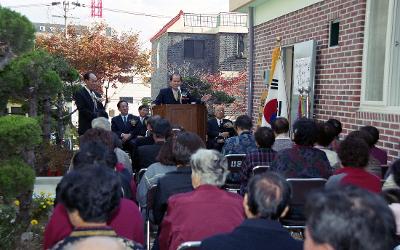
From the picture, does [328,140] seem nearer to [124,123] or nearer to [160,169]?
[160,169]

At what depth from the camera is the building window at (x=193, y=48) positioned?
90.4 feet

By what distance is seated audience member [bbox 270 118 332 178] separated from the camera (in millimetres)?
4145

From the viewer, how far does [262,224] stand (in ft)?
7.24

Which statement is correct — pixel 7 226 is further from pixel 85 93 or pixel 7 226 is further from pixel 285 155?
pixel 85 93

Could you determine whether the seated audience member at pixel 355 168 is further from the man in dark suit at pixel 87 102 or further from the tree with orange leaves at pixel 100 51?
the tree with orange leaves at pixel 100 51

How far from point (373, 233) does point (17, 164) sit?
3318 millimetres

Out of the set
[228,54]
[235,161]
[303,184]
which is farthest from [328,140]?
[228,54]

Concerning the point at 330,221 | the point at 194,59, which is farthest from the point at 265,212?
the point at 194,59

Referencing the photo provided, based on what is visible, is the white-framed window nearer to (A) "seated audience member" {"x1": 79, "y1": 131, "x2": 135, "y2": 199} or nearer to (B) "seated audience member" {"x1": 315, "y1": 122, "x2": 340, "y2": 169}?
(B) "seated audience member" {"x1": 315, "y1": 122, "x2": 340, "y2": 169}

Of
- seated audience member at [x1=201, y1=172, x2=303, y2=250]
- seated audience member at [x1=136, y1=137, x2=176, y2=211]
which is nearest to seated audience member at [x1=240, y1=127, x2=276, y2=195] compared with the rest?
seated audience member at [x1=136, y1=137, x2=176, y2=211]

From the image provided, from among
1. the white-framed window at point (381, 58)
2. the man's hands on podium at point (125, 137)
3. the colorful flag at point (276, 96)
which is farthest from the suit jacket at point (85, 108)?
the white-framed window at point (381, 58)

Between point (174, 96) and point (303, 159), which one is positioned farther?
point (174, 96)

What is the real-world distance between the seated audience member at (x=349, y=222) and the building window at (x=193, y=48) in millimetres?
26305

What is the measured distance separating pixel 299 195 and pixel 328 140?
1.17 meters
